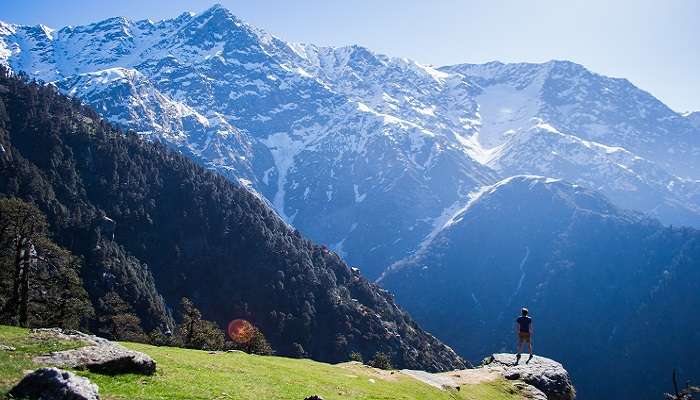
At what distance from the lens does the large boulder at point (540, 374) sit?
6022 cm

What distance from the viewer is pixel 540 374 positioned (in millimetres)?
61875

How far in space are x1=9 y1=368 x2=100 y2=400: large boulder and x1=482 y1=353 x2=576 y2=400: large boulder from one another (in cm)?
4702

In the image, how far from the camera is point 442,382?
172ft

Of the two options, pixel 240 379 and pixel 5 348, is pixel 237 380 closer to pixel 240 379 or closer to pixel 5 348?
pixel 240 379

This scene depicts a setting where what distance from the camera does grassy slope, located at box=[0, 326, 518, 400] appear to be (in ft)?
97.6

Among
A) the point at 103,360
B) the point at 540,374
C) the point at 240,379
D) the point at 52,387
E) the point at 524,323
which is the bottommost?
the point at 52,387

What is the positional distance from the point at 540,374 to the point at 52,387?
52.8 metres

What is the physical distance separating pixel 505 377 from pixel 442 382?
1059 cm

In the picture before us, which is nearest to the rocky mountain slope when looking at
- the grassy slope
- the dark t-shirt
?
the grassy slope

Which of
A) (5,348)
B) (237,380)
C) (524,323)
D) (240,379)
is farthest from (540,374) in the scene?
(5,348)

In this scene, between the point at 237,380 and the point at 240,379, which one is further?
the point at 240,379

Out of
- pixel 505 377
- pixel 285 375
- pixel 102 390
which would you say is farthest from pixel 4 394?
pixel 505 377

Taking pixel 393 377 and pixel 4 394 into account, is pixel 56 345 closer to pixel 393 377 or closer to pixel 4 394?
pixel 4 394

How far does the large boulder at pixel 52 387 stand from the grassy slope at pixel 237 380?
61.5 inches
